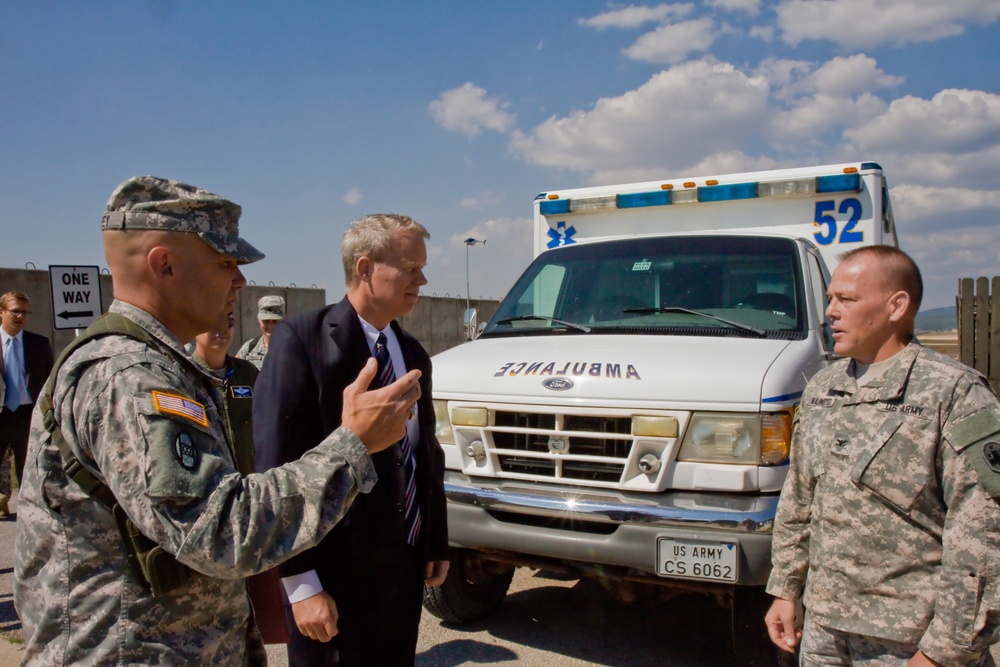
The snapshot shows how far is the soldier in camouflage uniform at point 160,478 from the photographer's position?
1.36 m

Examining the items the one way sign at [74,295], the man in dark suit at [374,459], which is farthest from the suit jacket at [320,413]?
the one way sign at [74,295]

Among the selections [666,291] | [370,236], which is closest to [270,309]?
→ [666,291]

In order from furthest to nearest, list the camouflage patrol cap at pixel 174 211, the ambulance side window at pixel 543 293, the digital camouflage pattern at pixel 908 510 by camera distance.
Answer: the ambulance side window at pixel 543 293 < the digital camouflage pattern at pixel 908 510 < the camouflage patrol cap at pixel 174 211

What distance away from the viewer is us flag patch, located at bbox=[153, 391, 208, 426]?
4.54ft

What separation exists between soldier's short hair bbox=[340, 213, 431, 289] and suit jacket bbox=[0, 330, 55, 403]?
5341 mm

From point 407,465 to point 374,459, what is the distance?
0.20 metres

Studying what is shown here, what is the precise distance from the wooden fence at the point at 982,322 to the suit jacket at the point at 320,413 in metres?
8.92

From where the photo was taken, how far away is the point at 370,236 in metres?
2.55

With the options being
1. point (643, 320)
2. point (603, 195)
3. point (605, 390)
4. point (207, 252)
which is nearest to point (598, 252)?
point (643, 320)

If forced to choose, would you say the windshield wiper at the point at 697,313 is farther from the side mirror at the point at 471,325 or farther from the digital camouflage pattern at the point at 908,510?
the digital camouflage pattern at the point at 908,510

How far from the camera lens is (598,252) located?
496cm

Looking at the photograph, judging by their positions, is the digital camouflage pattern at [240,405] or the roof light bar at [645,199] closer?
the digital camouflage pattern at [240,405]

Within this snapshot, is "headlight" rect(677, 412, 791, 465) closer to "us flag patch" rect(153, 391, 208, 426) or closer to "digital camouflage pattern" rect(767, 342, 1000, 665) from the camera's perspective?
"digital camouflage pattern" rect(767, 342, 1000, 665)

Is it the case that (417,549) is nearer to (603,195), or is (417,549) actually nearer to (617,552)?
(617,552)
